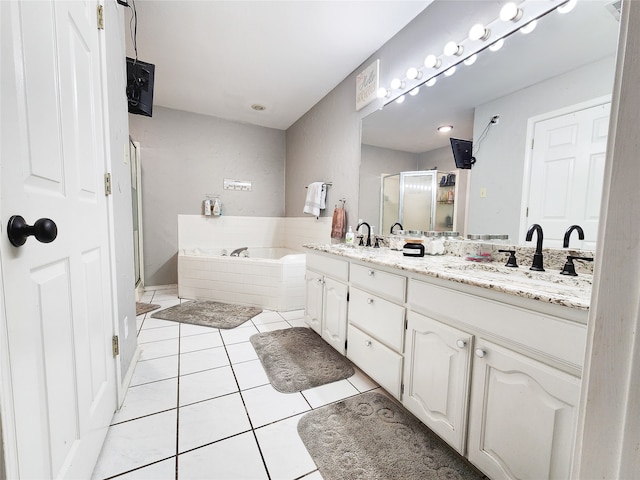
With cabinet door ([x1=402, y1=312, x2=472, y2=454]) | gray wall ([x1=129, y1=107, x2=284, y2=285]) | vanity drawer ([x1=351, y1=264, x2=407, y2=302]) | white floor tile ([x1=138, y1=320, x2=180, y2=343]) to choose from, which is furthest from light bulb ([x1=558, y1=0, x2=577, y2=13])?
gray wall ([x1=129, y1=107, x2=284, y2=285])

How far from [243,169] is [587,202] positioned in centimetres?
372

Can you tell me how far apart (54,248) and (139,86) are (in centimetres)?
148

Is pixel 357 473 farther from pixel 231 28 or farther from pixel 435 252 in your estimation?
pixel 231 28

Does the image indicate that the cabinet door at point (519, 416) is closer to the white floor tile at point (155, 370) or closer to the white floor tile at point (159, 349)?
the white floor tile at point (155, 370)

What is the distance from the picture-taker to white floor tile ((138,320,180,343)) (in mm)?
2093

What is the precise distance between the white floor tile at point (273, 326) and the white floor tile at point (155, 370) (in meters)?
0.72

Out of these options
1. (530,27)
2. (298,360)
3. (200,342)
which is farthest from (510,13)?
(200,342)

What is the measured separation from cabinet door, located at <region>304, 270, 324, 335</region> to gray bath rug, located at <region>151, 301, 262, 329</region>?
2.28ft

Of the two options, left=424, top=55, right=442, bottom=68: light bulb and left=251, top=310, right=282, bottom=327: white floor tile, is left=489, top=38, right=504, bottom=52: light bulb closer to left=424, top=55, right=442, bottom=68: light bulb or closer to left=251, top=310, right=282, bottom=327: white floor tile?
left=424, top=55, right=442, bottom=68: light bulb

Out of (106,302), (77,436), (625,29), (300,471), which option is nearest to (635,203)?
(625,29)

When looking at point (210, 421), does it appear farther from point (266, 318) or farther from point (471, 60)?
point (471, 60)

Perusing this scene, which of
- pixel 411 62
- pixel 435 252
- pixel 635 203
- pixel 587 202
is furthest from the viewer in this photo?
pixel 411 62

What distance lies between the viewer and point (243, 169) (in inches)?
155

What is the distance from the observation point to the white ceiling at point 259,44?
1855mm
